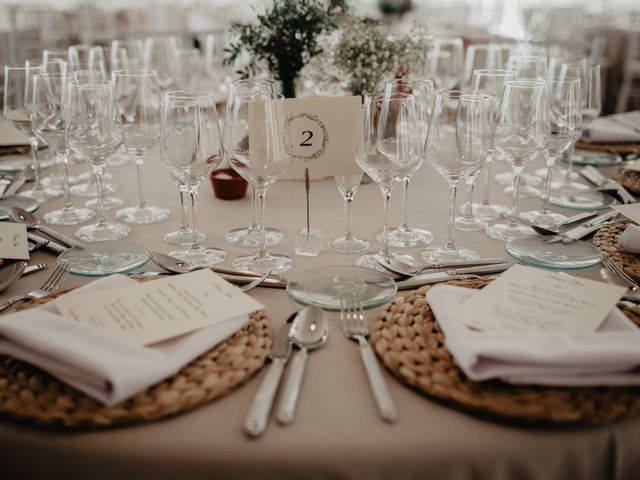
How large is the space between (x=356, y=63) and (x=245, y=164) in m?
0.67

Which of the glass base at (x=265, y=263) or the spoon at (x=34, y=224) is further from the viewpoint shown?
the spoon at (x=34, y=224)

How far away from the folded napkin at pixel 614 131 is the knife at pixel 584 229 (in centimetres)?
76

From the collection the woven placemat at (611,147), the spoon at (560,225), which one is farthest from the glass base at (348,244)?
the woven placemat at (611,147)

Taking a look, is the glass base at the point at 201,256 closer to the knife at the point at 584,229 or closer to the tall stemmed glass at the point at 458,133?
the tall stemmed glass at the point at 458,133

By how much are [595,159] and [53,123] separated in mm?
1533

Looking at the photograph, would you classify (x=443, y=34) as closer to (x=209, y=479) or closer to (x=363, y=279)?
(x=363, y=279)

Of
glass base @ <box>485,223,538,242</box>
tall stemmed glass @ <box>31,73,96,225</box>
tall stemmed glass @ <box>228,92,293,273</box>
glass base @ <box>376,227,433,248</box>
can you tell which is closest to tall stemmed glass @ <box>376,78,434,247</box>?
glass base @ <box>376,227,433,248</box>

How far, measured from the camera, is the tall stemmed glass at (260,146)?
3.83ft

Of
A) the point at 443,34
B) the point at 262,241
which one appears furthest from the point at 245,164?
the point at 443,34

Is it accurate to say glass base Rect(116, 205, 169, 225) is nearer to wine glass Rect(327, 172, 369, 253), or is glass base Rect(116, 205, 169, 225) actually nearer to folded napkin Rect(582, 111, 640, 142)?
wine glass Rect(327, 172, 369, 253)

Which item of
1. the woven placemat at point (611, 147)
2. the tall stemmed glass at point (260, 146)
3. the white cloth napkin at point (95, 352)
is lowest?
the white cloth napkin at point (95, 352)

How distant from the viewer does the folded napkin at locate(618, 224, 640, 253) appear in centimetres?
120

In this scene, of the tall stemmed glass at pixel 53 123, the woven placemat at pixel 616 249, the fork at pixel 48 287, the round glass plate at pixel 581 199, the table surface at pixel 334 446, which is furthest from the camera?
the round glass plate at pixel 581 199

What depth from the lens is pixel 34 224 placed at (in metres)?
1.40
